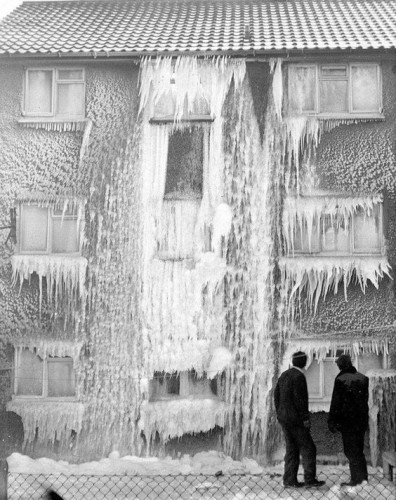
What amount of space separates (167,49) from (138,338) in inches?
212

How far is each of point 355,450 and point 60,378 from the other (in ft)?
18.2

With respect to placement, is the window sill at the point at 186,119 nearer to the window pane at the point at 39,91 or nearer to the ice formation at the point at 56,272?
the window pane at the point at 39,91

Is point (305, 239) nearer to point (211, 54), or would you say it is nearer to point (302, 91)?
point (302, 91)

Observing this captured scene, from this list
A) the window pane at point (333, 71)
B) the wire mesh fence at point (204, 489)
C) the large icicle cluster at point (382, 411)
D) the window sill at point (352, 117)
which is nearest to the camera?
the wire mesh fence at point (204, 489)

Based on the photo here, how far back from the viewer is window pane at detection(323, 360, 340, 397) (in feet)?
38.3

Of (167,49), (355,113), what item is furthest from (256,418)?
(167,49)

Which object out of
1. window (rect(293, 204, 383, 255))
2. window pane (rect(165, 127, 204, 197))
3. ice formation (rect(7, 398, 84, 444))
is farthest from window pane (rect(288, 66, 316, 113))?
ice formation (rect(7, 398, 84, 444))

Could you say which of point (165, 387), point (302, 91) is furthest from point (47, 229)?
point (302, 91)

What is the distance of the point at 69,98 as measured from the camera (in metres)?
12.6

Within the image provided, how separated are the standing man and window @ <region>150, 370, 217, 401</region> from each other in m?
3.02

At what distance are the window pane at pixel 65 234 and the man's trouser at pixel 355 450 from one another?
6.07 m

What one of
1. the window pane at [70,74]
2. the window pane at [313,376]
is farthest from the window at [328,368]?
the window pane at [70,74]

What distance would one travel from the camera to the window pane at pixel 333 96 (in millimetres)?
12266

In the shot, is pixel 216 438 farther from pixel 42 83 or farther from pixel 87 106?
pixel 42 83
